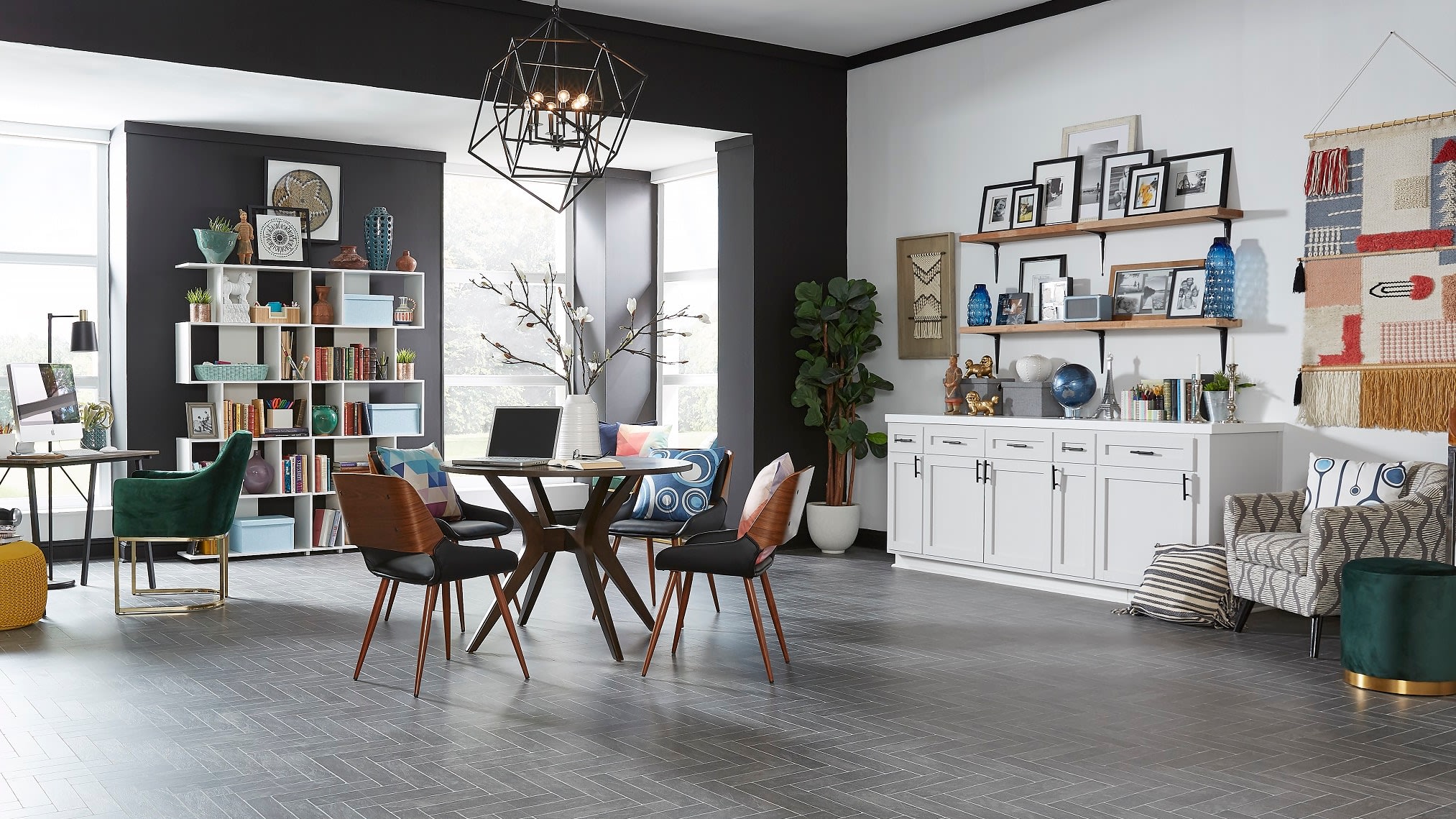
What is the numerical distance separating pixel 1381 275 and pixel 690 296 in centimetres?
543

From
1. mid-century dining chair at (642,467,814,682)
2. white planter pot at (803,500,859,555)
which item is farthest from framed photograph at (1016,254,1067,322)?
mid-century dining chair at (642,467,814,682)

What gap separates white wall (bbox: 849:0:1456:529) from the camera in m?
6.30

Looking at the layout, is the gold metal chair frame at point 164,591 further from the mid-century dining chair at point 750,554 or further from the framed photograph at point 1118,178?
the framed photograph at point 1118,178

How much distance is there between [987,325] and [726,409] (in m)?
1.96

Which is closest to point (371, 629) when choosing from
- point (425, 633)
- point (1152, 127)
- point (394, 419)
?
point (425, 633)

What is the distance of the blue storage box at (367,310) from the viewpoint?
→ 8766 millimetres

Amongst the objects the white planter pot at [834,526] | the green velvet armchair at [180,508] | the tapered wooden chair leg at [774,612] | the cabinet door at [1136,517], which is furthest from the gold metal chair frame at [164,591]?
the cabinet door at [1136,517]

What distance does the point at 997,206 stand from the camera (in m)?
7.93

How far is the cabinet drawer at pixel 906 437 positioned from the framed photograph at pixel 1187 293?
1.59m

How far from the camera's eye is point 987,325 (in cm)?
791

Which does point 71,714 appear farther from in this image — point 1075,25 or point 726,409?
point 1075,25

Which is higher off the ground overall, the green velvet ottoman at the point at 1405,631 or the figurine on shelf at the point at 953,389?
the figurine on shelf at the point at 953,389

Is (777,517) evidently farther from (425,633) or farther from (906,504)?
(906,504)

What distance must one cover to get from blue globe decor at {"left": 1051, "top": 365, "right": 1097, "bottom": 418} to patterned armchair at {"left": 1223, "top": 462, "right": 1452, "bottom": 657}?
1.42m
